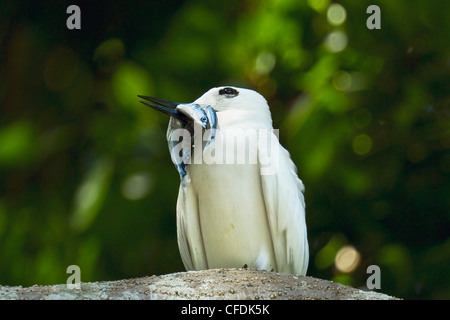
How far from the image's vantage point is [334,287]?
8.85 feet

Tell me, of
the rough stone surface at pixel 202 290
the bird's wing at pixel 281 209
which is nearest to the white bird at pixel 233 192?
the bird's wing at pixel 281 209

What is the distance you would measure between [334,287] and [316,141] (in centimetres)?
213

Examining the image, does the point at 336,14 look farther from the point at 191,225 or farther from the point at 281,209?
the point at 191,225

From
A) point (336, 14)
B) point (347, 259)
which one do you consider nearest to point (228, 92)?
point (336, 14)

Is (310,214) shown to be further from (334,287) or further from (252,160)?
(334,287)

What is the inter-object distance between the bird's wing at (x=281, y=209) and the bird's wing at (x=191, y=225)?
410mm

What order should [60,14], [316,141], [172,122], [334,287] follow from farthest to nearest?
[60,14]
[316,141]
[172,122]
[334,287]

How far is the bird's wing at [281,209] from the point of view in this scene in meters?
3.51

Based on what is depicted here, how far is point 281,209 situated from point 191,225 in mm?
526

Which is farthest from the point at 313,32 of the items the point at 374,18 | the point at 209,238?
the point at 209,238

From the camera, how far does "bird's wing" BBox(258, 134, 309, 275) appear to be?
11.5 feet

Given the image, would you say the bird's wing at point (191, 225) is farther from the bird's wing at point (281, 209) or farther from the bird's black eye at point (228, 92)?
the bird's black eye at point (228, 92)

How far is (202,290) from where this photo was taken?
2576 mm

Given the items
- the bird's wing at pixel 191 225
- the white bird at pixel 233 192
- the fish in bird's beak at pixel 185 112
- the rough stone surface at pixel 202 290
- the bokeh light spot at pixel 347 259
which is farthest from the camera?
the bokeh light spot at pixel 347 259
